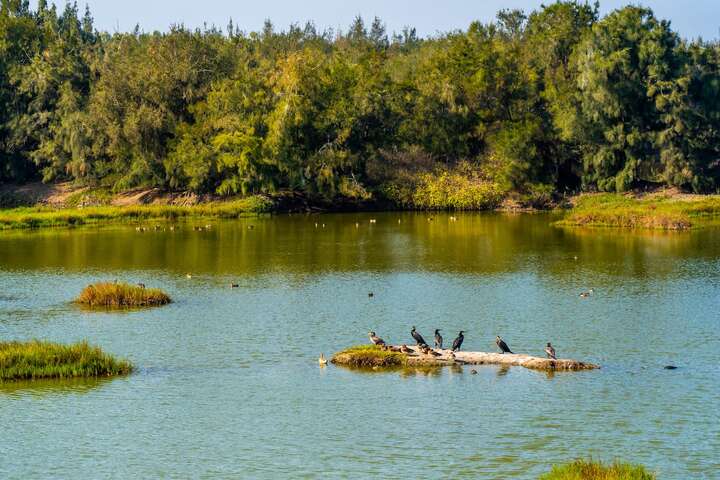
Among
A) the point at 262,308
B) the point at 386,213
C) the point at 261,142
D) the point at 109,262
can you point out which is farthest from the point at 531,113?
the point at 262,308

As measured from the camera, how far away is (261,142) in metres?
101

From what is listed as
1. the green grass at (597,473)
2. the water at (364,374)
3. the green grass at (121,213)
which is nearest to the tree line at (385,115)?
the green grass at (121,213)

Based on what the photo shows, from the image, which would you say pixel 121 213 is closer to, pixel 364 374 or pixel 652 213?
pixel 652 213

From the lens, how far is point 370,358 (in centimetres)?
3650

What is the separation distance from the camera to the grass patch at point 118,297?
4975 centimetres

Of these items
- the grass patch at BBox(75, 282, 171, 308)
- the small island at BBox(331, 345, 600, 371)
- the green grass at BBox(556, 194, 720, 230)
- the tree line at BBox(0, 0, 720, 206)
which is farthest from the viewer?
the tree line at BBox(0, 0, 720, 206)

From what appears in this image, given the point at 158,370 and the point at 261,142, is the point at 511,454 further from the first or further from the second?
the point at 261,142

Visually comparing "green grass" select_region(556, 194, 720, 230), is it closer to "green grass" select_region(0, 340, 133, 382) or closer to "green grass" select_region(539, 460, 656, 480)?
"green grass" select_region(0, 340, 133, 382)

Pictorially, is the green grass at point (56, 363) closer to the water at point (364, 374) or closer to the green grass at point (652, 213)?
the water at point (364, 374)

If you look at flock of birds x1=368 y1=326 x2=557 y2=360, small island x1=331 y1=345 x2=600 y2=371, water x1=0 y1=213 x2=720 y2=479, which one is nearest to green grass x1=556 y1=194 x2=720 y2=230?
water x1=0 y1=213 x2=720 y2=479

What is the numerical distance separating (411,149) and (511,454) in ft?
274

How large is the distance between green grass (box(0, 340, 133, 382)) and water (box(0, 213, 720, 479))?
2.24 ft

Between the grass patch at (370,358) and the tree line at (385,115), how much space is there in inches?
2538

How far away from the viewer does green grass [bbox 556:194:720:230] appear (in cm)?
8288
